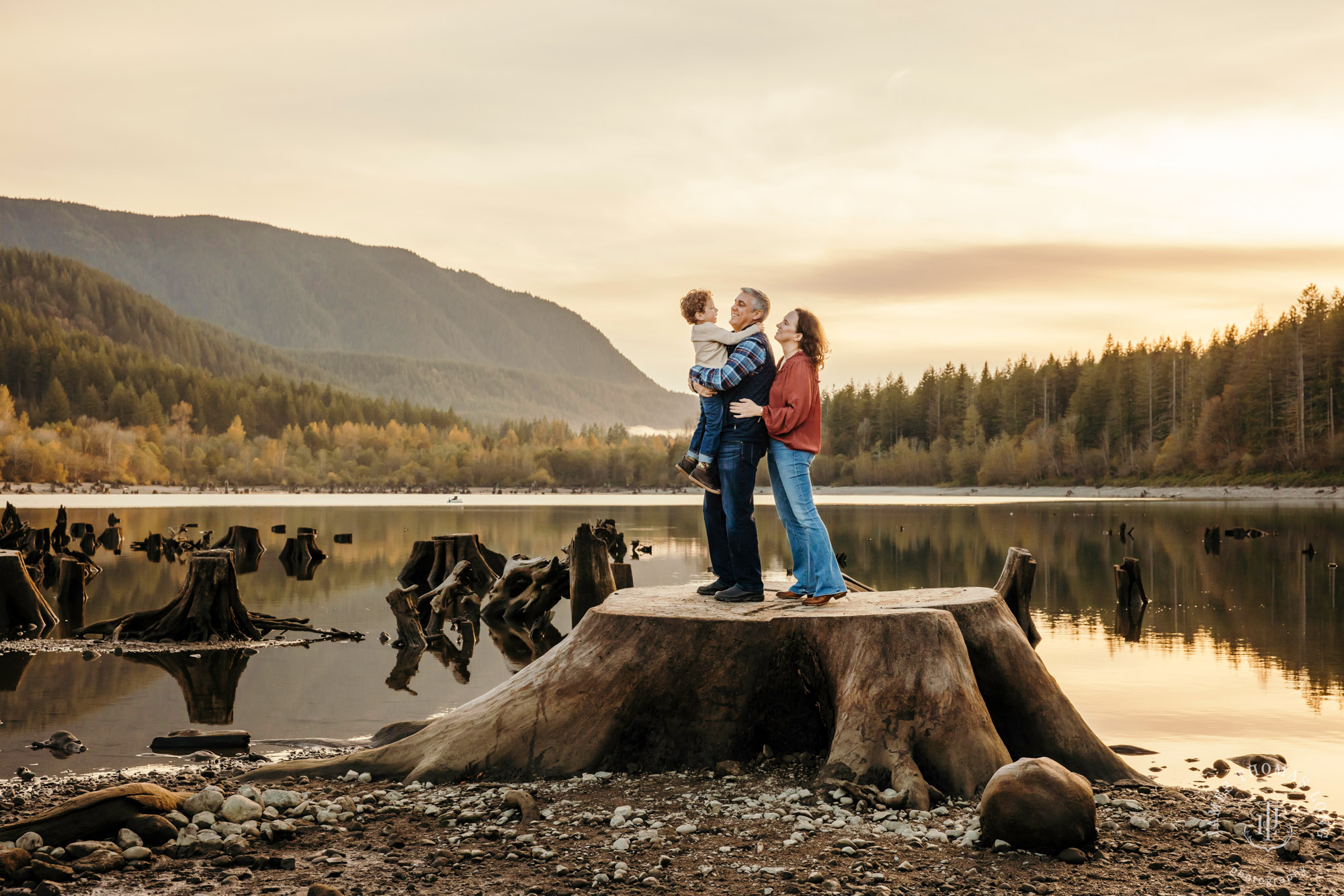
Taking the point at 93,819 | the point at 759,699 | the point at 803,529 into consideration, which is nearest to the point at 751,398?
the point at 803,529

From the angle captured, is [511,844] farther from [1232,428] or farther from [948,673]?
[1232,428]

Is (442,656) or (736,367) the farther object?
(442,656)

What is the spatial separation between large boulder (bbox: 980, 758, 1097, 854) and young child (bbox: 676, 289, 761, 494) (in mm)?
3713

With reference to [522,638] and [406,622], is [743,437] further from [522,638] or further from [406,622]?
[522,638]

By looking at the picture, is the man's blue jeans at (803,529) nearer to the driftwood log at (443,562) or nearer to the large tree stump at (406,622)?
the large tree stump at (406,622)

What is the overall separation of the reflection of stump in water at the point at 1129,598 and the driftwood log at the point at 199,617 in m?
16.7

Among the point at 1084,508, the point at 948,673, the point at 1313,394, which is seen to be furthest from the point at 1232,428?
the point at 948,673

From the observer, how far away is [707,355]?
31.9 ft

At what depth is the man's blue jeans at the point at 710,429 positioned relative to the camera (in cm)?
979

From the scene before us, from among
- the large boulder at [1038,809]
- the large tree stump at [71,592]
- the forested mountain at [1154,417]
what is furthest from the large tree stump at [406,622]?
the forested mountain at [1154,417]

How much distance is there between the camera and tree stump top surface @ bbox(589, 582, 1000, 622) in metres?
8.84

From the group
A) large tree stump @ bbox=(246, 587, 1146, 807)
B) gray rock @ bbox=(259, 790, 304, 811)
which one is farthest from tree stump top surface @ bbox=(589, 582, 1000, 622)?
gray rock @ bbox=(259, 790, 304, 811)

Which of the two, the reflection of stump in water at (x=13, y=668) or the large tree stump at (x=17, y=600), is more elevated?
the large tree stump at (x=17, y=600)

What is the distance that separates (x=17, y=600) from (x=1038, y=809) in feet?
63.2
